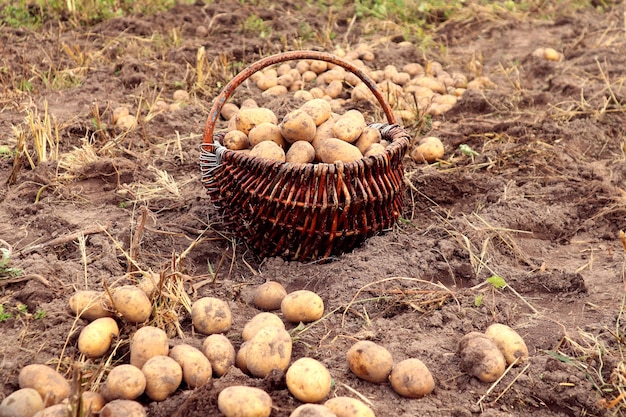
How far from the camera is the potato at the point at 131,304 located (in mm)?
2301

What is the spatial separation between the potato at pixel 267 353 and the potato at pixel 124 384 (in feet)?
1.14

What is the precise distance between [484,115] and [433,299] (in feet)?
7.86

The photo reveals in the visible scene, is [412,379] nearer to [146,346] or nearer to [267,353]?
[267,353]

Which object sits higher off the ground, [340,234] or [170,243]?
[340,234]

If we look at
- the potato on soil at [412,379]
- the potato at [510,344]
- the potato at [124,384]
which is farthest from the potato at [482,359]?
the potato at [124,384]

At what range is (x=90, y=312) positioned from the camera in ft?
7.63

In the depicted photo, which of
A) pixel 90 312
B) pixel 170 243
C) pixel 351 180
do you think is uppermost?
pixel 351 180

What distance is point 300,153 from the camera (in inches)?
117

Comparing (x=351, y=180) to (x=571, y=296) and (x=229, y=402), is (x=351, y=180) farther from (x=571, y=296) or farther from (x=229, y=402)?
(x=229, y=402)

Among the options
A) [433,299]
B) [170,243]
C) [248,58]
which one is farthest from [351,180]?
[248,58]

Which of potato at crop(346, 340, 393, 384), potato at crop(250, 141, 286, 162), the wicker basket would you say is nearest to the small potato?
potato at crop(346, 340, 393, 384)

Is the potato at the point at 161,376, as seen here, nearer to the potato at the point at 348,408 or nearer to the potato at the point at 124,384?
the potato at the point at 124,384

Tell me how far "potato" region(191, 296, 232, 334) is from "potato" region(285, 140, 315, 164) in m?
0.79

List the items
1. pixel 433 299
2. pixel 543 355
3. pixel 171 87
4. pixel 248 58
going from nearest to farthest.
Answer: pixel 543 355
pixel 433 299
pixel 171 87
pixel 248 58
